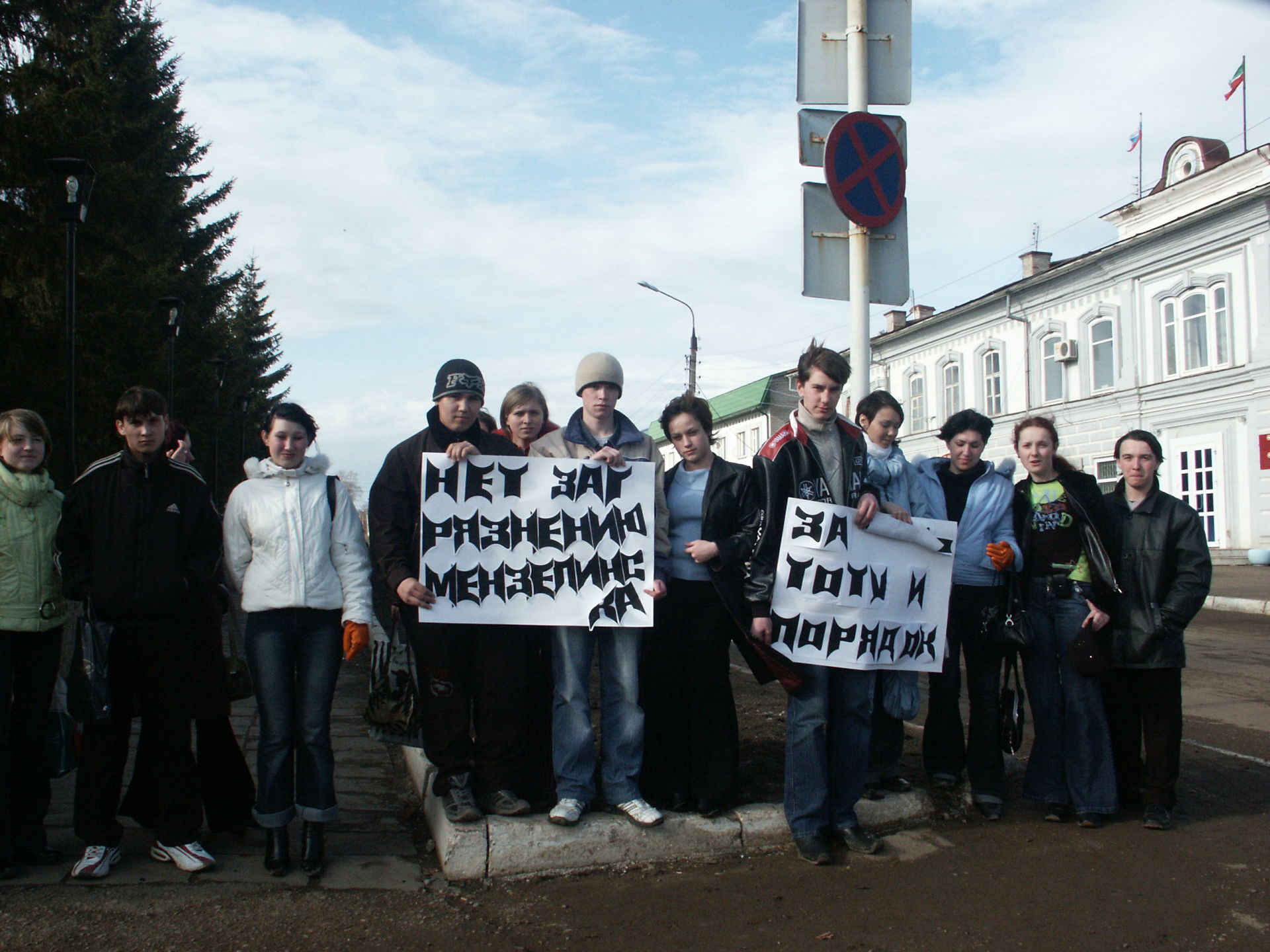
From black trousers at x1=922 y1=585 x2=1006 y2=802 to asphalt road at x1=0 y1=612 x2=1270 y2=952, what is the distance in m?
0.33

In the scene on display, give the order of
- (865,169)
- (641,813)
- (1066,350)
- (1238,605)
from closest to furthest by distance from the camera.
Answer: (641,813) < (865,169) < (1238,605) < (1066,350)

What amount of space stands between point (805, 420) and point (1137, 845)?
2.47m

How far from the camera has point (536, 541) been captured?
481 cm

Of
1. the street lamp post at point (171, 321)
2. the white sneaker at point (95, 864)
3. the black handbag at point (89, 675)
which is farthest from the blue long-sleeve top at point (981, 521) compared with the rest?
the street lamp post at point (171, 321)

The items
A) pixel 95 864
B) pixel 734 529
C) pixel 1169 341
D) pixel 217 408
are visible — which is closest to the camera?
pixel 95 864

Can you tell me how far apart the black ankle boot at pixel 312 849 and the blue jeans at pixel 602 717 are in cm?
104

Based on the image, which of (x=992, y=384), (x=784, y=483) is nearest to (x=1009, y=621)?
(x=784, y=483)

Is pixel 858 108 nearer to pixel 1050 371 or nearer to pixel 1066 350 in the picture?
pixel 1066 350

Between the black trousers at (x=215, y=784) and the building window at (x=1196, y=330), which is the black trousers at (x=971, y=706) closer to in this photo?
the black trousers at (x=215, y=784)

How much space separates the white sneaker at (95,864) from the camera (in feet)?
13.3

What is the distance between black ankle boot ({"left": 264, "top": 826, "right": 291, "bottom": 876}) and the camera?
13.8 feet

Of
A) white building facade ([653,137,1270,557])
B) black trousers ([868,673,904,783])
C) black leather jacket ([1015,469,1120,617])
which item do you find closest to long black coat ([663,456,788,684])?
black trousers ([868,673,904,783])

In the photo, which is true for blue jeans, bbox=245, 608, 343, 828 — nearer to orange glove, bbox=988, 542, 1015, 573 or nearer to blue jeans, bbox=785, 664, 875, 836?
blue jeans, bbox=785, 664, 875, 836

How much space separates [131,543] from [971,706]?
13.2 ft
